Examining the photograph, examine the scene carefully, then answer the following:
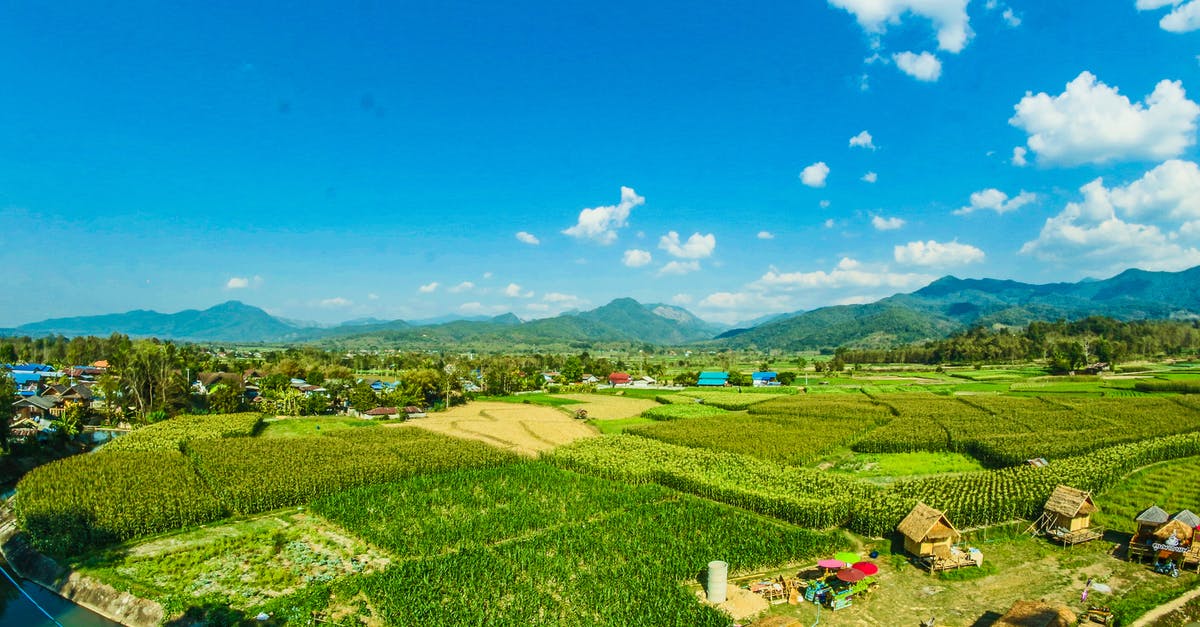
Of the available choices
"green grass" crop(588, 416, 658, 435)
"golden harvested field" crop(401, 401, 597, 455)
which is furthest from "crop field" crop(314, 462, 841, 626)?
"green grass" crop(588, 416, 658, 435)

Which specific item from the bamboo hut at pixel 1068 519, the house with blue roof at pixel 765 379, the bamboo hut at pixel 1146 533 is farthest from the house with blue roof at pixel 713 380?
the bamboo hut at pixel 1146 533

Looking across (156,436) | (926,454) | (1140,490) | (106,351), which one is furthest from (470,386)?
(106,351)

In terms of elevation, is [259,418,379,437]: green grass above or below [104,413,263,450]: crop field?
below

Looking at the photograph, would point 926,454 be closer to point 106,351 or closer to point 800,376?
point 800,376

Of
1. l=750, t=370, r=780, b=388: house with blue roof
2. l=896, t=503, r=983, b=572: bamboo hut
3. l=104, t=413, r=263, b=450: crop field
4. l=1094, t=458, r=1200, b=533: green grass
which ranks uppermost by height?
l=104, t=413, r=263, b=450: crop field

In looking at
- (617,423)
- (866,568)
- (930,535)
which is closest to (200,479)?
(866,568)

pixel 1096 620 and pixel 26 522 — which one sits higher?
pixel 26 522

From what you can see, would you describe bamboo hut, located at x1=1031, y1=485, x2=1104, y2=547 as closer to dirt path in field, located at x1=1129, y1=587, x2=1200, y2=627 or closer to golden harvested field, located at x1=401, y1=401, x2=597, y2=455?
dirt path in field, located at x1=1129, y1=587, x2=1200, y2=627

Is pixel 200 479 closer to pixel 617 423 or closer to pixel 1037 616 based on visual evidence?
pixel 617 423
